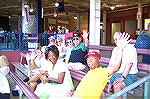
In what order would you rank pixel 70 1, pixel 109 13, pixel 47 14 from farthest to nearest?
pixel 47 14 → pixel 109 13 → pixel 70 1

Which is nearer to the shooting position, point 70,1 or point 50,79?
point 50,79

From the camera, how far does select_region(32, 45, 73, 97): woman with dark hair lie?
3.44 meters

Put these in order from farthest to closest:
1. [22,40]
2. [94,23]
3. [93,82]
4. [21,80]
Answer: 1. [22,40]
2. [94,23]
3. [21,80]
4. [93,82]

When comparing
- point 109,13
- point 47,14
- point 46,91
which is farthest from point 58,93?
point 47,14

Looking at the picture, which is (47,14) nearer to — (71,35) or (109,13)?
(109,13)

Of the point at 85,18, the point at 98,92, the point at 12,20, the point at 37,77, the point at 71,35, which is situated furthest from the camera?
the point at 12,20

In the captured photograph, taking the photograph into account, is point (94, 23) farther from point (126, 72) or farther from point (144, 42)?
point (126, 72)

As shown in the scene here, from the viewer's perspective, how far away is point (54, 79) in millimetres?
3535

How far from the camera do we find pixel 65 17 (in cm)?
3081

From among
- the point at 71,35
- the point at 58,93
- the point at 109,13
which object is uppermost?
the point at 109,13

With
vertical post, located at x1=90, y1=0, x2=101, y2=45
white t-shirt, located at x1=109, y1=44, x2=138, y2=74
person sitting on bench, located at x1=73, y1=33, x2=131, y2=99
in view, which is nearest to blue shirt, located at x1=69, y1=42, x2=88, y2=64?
white t-shirt, located at x1=109, y1=44, x2=138, y2=74

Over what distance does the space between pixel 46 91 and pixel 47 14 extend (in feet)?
86.2

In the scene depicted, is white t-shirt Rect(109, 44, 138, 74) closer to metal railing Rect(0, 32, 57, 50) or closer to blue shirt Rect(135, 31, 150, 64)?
blue shirt Rect(135, 31, 150, 64)

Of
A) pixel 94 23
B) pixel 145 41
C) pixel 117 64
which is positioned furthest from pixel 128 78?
pixel 94 23
